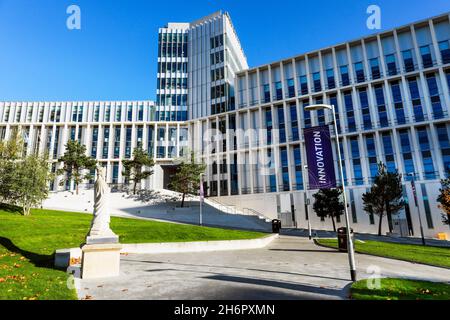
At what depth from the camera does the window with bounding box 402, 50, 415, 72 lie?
45281mm

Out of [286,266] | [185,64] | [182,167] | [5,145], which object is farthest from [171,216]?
[185,64]

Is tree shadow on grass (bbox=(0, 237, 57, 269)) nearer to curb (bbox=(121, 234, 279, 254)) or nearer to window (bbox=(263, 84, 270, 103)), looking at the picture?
curb (bbox=(121, 234, 279, 254))

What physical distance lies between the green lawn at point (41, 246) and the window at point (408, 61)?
43.3 meters

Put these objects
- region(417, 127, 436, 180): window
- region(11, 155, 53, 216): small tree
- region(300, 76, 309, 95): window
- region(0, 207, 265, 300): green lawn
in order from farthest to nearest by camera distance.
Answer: region(300, 76, 309, 95): window, region(417, 127, 436, 180): window, region(11, 155, 53, 216): small tree, region(0, 207, 265, 300): green lawn

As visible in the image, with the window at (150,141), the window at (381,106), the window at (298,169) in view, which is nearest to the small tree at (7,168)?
the window at (150,141)

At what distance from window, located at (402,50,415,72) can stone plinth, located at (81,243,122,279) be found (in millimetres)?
51811

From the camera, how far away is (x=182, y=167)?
1718 inches

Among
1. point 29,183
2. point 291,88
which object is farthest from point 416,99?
point 29,183

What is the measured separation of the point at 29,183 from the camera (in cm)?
3072

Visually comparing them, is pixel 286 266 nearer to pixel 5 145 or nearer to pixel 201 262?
pixel 201 262

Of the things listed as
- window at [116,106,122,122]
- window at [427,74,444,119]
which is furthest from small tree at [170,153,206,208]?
window at [427,74,444,119]

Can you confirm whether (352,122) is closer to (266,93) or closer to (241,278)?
(266,93)

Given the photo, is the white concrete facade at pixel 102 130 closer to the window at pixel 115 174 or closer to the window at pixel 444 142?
the window at pixel 115 174

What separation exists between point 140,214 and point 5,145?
18871 mm
